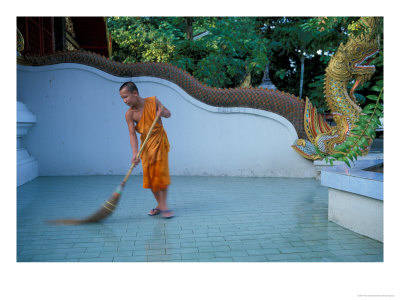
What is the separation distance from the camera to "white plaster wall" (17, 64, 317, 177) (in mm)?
6332

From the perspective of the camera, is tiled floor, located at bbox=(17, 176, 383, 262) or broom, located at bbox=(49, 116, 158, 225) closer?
tiled floor, located at bbox=(17, 176, 383, 262)

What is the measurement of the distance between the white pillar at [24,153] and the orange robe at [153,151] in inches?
119

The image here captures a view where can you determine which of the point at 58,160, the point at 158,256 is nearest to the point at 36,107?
the point at 58,160

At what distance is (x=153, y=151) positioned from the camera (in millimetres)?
3572

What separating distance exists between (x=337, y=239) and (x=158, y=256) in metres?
1.64

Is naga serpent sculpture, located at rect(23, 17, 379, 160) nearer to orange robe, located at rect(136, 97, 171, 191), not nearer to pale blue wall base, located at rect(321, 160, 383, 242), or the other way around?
pale blue wall base, located at rect(321, 160, 383, 242)

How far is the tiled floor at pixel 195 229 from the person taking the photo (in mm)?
2678

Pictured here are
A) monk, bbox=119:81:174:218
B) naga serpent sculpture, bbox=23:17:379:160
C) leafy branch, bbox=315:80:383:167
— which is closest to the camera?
leafy branch, bbox=315:80:383:167

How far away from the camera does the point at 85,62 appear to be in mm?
6434

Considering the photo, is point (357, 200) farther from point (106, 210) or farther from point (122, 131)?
point (122, 131)

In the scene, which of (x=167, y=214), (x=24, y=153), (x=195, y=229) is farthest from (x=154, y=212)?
(x=24, y=153)

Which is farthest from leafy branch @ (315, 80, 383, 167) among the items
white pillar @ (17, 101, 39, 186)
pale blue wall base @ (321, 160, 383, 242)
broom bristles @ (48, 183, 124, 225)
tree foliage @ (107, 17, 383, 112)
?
white pillar @ (17, 101, 39, 186)

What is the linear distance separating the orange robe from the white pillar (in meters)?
3.01

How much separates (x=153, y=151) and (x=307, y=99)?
3714 mm
